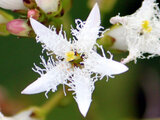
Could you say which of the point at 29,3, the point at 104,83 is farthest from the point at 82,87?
the point at 104,83

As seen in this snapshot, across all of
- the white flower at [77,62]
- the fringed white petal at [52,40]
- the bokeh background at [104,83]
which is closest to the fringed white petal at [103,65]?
the white flower at [77,62]

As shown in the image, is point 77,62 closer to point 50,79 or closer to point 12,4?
point 50,79

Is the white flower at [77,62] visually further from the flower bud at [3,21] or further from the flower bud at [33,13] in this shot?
the flower bud at [3,21]

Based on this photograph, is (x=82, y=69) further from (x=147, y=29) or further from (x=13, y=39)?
(x=13, y=39)

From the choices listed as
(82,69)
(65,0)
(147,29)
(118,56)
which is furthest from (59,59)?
(118,56)

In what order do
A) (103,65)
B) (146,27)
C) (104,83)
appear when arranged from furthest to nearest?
(104,83) → (146,27) → (103,65)

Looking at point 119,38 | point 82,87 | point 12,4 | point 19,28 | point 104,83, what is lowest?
point 104,83

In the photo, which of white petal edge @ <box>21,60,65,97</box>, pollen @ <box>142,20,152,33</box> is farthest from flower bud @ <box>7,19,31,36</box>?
pollen @ <box>142,20,152,33</box>
